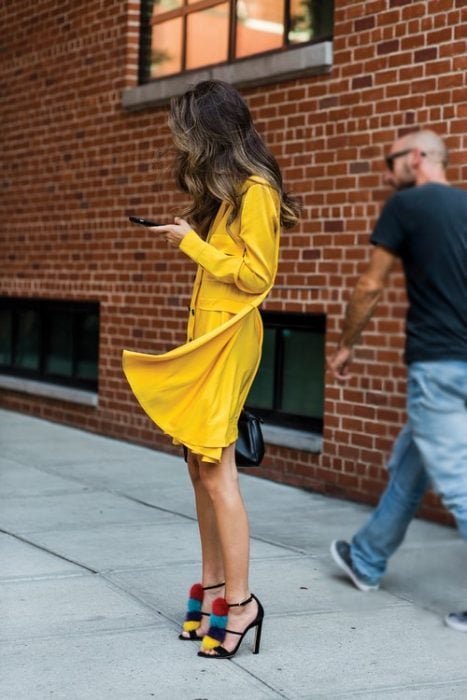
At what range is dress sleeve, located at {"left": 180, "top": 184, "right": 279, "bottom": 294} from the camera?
168 inches

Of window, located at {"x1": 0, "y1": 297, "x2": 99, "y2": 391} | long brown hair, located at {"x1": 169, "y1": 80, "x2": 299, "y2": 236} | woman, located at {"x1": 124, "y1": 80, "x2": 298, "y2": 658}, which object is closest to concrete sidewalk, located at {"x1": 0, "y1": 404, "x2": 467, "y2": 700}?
woman, located at {"x1": 124, "y1": 80, "x2": 298, "y2": 658}

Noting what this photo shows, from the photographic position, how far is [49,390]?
35.4ft

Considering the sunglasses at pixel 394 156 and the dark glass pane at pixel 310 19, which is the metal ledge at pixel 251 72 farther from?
the sunglasses at pixel 394 156

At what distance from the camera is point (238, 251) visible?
4.34 metres

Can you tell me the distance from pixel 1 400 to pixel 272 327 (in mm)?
4069

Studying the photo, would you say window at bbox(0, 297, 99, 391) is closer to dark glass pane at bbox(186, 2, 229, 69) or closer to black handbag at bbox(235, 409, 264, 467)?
dark glass pane at bbox(186, 2, 229, 69)

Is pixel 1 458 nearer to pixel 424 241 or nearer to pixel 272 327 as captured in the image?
pixel 272 327

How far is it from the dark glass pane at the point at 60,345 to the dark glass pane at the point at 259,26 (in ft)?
10.6

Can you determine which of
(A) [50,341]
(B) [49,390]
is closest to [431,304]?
(B) [49,390]

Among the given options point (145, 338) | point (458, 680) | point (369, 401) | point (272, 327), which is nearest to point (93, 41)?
point (145, 338)

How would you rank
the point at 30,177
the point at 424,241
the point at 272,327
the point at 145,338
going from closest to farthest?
the point at 424,241 → the point at 272,327 → the point at 145,338 → the point at 30,177

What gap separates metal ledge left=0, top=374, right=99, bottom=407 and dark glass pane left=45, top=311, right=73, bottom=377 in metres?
0.17

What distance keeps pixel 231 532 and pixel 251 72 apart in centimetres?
464

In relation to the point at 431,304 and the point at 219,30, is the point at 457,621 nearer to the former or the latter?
the point at 431,304
